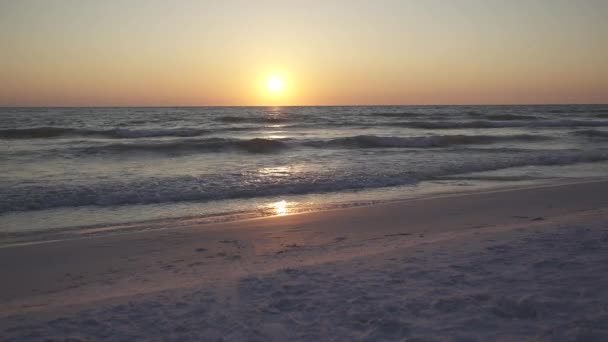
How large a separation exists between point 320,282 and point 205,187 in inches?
267

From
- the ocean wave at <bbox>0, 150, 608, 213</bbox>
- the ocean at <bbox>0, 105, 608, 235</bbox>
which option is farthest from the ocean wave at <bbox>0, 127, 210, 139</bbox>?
the ocean wave at <bbox>0, 150, 608, 213</bbox>

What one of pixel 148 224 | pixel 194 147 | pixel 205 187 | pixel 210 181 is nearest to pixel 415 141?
pixel 194 147

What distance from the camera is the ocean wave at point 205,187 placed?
8.79 metres

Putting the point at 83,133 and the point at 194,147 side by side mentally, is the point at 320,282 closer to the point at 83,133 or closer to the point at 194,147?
the point at 194,147

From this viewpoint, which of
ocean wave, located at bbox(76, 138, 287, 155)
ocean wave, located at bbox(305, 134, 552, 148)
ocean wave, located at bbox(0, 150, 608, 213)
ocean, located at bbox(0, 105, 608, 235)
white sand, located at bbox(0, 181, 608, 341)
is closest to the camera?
white sand, located at bbox(0, 181, 608, 341)

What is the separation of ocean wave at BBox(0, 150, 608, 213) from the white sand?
3.03 meters

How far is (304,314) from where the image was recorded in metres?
3.25

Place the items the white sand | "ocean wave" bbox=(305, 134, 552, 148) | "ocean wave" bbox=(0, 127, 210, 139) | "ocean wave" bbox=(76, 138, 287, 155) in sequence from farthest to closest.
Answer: "ocean wave" bbox=(0, 127, 210, 139) < "ocean wave" bbox=(305, 134, 552, 148) < "ocean wave" bbox=(76, 138, 287, 155) < the white sand

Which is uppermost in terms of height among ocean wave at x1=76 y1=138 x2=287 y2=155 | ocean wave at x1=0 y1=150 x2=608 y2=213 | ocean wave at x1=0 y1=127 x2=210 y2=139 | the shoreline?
ocean wave at x1=0 y1=127 x2=210 y2=139

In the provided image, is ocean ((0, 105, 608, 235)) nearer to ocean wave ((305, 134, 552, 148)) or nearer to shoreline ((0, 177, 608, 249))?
shoreline ((0, 177, 608, 249))

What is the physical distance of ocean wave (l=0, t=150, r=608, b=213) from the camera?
8789 millimetres

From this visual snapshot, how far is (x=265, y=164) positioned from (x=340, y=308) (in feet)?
39.6

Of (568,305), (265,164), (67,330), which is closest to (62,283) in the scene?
(67,330)

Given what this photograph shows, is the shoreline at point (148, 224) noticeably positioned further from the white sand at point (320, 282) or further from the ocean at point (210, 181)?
the white sand at point (320, 282)
